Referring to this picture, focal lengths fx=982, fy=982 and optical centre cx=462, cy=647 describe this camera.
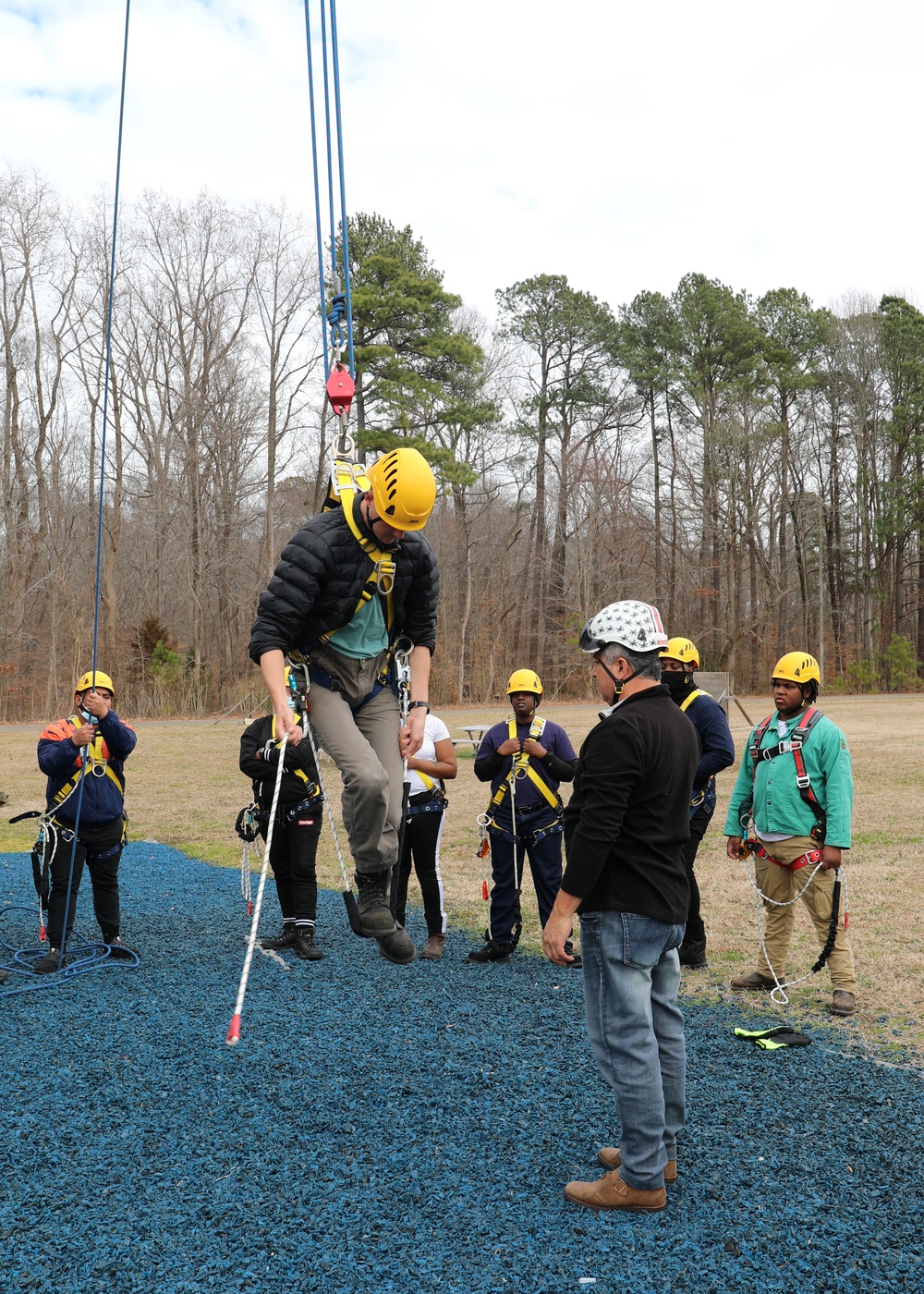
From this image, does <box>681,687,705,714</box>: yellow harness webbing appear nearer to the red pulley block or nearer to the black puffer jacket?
the black puffer jacket

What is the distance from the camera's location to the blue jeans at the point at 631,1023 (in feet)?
12.5

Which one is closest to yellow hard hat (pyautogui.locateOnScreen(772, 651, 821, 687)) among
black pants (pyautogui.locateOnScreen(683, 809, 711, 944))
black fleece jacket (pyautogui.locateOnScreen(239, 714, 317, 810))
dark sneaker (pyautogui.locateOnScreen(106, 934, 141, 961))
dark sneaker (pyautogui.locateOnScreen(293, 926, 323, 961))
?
black pants (pyautogui.locateOnScreen(683, 809, 711, 944))

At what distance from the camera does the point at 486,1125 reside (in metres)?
4.73

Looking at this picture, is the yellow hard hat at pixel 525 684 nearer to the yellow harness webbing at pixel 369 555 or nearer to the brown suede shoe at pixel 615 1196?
the yellow harness webbing at pixel 369 555

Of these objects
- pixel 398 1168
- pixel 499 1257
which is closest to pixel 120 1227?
pixel 398 1168

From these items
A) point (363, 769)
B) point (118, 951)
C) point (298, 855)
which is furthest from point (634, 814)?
point (118, 951)

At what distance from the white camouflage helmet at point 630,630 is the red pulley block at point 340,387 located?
1.89 metres

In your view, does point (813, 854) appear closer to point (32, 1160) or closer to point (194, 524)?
point (32, 1160)

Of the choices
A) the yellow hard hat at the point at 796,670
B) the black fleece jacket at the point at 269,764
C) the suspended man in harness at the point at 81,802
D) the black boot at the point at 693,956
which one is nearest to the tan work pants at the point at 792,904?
the black boot at the point at 693,956

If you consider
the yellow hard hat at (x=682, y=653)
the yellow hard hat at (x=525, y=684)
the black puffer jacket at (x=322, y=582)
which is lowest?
the yellow hard hat at (x=525, y=684)

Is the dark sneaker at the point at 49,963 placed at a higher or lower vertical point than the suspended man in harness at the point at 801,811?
lower

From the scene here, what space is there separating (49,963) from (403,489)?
516 centimetres

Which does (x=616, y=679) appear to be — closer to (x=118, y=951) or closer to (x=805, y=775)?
(x=805, y=775)

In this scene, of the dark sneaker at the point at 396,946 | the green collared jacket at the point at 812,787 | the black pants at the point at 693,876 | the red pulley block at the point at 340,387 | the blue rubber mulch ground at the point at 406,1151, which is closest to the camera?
the blue rubber mulch ground at the point at 406,1151
